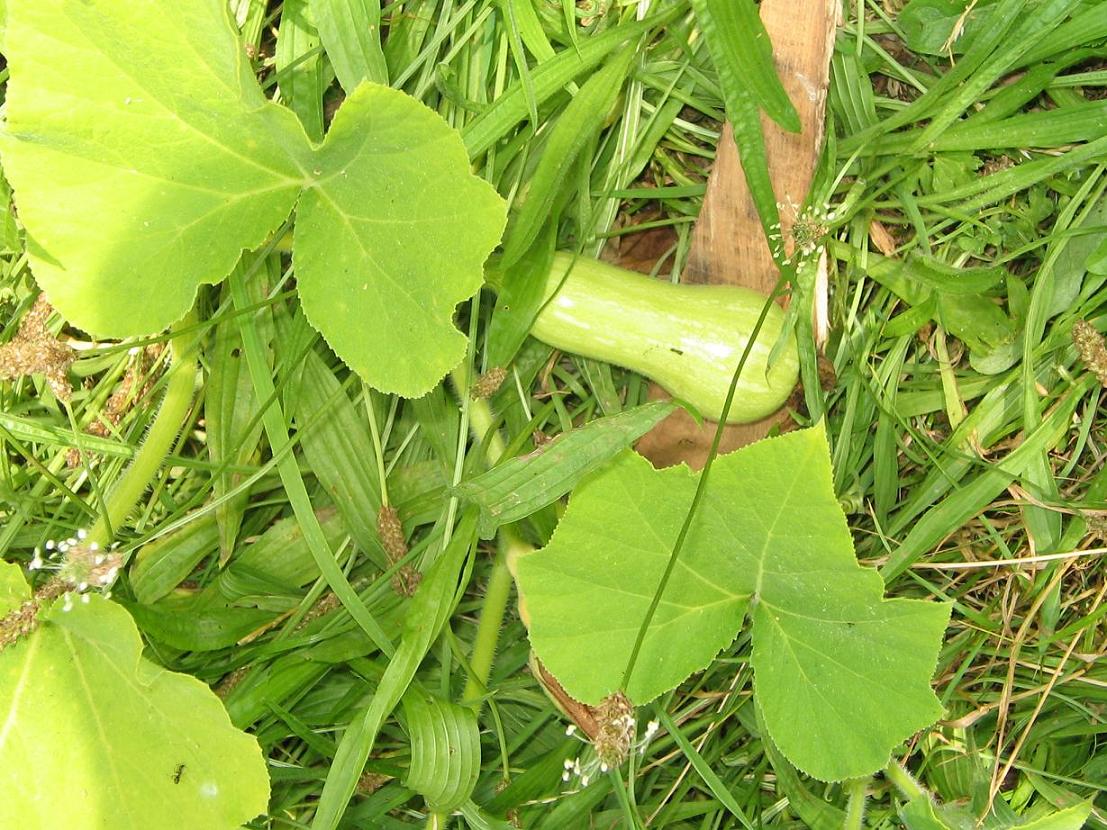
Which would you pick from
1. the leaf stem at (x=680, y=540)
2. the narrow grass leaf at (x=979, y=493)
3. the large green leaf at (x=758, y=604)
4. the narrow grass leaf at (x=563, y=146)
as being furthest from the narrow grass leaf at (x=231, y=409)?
the narrow grass leaf at (x=979, y=493)

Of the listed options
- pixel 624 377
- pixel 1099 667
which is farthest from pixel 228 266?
pixel 1099 667

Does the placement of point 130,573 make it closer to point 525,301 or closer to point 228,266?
point 228,266

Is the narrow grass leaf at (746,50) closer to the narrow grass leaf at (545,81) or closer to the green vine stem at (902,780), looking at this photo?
the narrow grass leaf at (545,81)

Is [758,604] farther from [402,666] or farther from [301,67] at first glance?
[301,67]

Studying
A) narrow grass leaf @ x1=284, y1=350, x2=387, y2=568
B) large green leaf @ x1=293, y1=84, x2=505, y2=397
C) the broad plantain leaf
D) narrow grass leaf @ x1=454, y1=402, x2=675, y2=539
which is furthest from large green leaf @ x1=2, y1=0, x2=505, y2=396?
the broad plantain leaf

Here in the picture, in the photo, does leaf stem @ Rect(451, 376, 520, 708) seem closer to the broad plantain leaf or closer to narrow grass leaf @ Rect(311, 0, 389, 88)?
the broad plantain leaf
